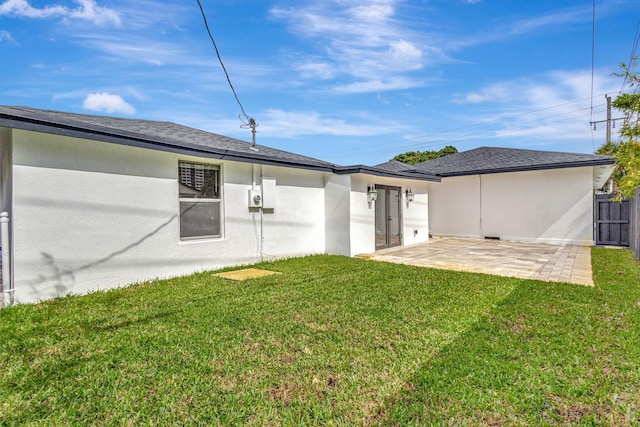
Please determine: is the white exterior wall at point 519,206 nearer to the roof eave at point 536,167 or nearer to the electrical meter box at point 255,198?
the roof eave at point 536,167

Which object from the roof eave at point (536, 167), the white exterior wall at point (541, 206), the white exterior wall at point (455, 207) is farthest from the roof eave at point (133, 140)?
the white exterior wall at point (541, 206)

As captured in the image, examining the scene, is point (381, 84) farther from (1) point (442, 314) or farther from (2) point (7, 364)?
(2) point (7, 364)

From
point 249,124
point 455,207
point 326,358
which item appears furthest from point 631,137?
point 249,124

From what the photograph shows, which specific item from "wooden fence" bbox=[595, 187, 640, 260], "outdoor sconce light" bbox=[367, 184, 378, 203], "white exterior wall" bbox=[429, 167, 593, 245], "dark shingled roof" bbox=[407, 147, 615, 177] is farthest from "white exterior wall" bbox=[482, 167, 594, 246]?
"outdoor sconce light" bbox=[367, 184, 378, 203]

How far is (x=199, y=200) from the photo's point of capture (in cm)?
749

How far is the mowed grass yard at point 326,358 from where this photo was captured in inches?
94.1

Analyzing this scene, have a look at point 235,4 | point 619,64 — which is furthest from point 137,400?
point 619,64

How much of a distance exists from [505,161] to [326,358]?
45.0ft

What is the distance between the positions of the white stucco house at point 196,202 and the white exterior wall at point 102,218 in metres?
0.02

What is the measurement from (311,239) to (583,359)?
293 inches

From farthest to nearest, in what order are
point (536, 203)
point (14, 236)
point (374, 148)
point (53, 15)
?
point (374, 148) < point (536, 203) < point (53, 15) < point (14, 236)

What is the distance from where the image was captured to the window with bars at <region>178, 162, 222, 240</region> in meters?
7.25

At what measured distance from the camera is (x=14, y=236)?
4.93 meters

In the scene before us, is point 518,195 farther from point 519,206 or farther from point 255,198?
point 255,198
